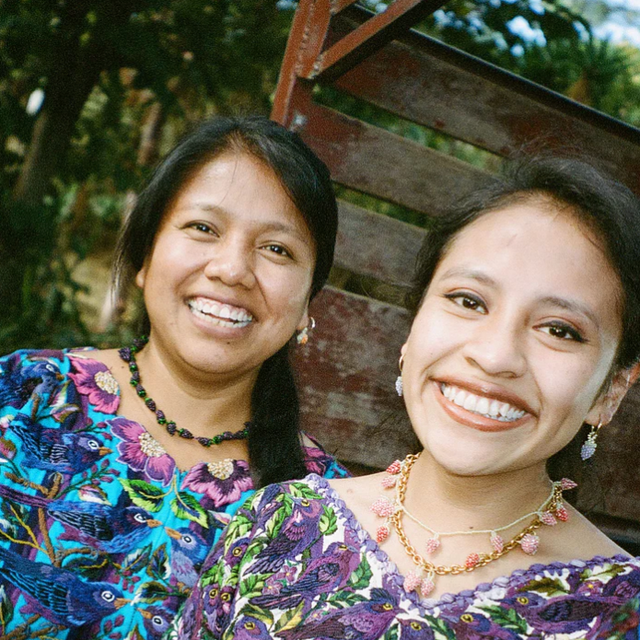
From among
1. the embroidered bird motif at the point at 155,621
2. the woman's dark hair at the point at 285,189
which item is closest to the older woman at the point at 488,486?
the embroidered bird motif at the point at 155,621

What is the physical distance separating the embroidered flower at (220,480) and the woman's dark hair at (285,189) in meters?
0.05

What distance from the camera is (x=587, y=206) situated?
1687 mm

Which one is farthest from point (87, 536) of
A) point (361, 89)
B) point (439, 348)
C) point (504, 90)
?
point (504, 90)

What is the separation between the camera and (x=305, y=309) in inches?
89.0

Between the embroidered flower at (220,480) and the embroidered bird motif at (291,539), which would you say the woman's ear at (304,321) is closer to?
the embroidered flower at (220,480)

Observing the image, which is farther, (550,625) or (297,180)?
(297,180)

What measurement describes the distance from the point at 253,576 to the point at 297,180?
1.07 meters

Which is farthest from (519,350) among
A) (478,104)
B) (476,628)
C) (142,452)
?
→ (478,104)

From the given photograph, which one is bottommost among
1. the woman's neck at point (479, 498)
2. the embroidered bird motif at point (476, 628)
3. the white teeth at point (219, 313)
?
the embroidered bird motif at point (476, 628)

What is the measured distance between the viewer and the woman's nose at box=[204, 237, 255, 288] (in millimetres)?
2047

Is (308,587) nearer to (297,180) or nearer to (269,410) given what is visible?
(269,410)

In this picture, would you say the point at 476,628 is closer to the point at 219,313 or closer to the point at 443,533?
the point at 443,533

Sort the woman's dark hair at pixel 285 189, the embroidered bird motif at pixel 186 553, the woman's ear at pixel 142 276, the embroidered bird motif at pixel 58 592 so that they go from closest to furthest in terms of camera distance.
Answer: the embroidered bird motif at pixel 58 592 → the embroidered bird motif at pixel 186 553 → the woman's dark hair at pixel 285 189 → the woman's ear at pixel 142 276

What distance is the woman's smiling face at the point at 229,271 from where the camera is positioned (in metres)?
2.09
